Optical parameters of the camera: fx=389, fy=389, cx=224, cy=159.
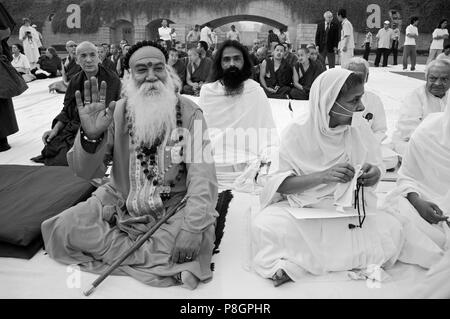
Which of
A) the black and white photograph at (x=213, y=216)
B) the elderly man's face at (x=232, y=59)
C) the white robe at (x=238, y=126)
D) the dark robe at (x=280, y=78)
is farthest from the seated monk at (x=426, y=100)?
the dark robe at (x=280, y=78)

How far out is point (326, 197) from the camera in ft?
7.16

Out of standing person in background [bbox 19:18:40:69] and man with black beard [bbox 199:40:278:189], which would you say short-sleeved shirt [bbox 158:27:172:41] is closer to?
standing person in background [bbox 19:18:40:69]

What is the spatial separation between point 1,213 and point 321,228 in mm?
2009

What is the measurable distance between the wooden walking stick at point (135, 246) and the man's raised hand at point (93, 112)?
58 centimetres

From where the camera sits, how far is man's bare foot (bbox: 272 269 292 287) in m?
2.00

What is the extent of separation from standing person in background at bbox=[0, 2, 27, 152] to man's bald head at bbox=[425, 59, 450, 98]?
4334 millimetres

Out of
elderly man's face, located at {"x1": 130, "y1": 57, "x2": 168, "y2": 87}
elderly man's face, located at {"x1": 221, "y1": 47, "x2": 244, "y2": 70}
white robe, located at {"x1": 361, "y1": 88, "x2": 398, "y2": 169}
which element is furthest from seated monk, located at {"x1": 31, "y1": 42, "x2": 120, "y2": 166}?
white robe, located at {"x1": 361, "y1": 88, "x2": 398, "y2": 169}

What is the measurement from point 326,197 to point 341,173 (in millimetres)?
253

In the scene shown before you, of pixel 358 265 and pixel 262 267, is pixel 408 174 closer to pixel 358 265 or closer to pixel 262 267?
pixel 358 265

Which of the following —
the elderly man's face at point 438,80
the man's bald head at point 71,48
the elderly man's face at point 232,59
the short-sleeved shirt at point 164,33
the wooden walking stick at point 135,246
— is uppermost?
the short-sleeved shirt at point 164,33

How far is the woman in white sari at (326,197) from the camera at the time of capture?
2.02 metres

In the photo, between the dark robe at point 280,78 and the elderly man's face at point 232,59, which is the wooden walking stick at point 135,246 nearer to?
the elderly man's face at point 232,59

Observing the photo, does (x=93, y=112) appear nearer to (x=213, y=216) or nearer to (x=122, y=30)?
(x=213, y=216)

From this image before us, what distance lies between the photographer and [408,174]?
2.36m
